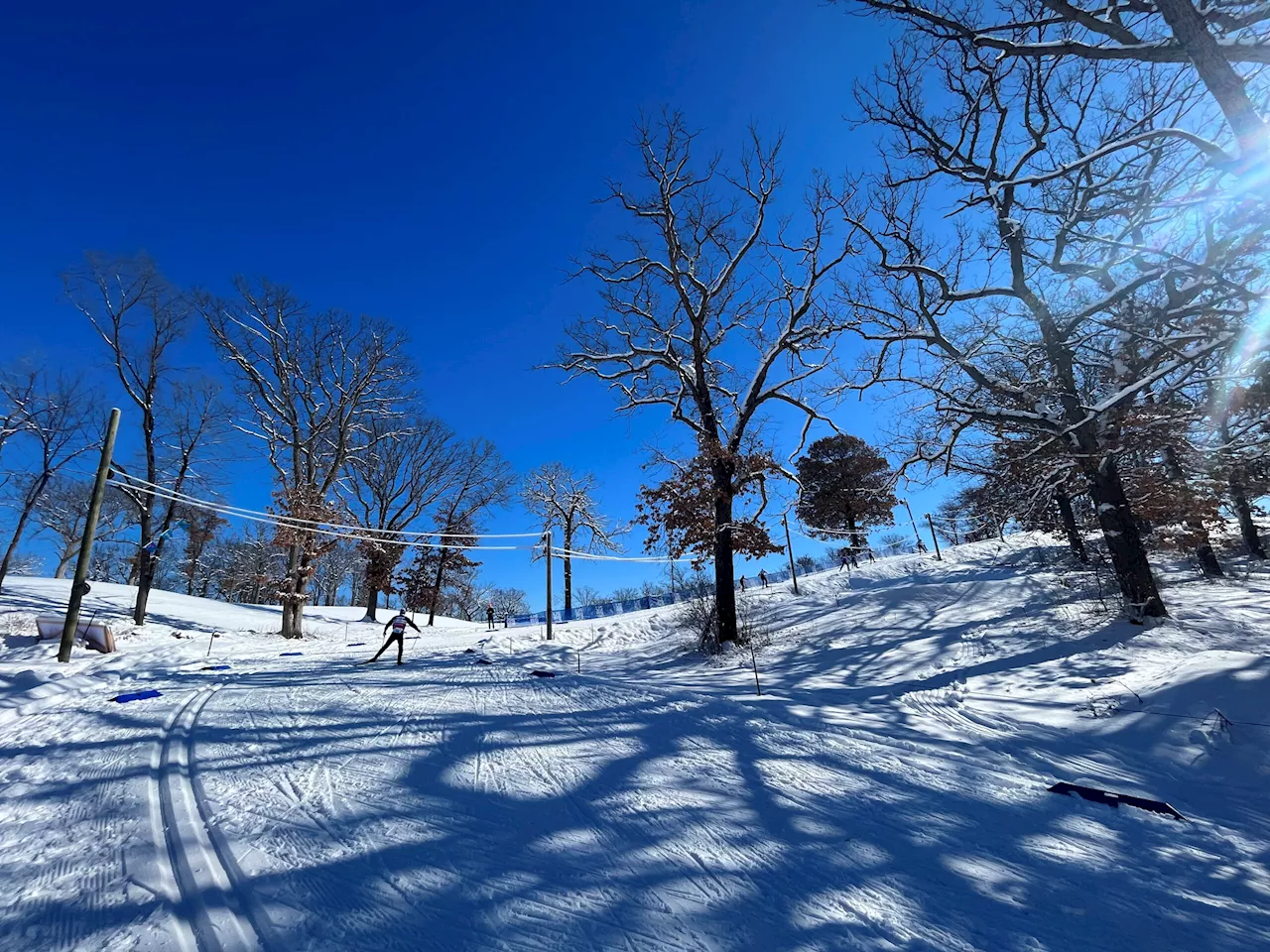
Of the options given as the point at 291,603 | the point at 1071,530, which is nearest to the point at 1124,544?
the point at 1071,530

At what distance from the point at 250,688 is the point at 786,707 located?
22.8 feet

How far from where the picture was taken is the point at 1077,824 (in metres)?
3.07

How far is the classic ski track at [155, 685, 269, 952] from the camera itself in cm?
201

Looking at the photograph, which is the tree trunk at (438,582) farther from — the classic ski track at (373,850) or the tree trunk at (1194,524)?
the tree trunk at (1194,524)

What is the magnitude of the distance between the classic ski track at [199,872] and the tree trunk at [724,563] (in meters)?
8.89

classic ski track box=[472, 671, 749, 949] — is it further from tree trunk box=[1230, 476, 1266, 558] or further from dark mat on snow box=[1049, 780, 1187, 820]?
tree trunk box=[1230, 476, 1266, 558]

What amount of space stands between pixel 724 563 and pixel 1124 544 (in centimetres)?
694

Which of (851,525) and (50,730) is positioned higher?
(851,525)

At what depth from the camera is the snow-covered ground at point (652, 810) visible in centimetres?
215

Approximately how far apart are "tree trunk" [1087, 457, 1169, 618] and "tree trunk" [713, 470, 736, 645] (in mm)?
6504

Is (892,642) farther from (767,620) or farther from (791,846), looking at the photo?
(791,846)

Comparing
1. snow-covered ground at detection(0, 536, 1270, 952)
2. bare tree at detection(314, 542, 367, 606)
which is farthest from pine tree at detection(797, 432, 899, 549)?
bare tree at detection(314, 542, 367, 606)

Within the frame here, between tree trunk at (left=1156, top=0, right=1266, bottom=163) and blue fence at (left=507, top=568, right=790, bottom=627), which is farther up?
tree trunk at (left=1156, top=0, right=1266, bottom=163)

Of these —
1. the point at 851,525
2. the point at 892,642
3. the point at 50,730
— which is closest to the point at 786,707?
the point at 892,642
